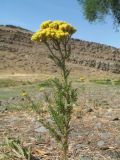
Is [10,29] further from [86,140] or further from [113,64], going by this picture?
[86,140]

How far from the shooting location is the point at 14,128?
28.7 ft

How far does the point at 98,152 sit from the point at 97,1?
32.4m

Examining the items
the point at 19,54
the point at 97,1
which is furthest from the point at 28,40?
the point at 97,1

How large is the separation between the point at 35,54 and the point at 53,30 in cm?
5183

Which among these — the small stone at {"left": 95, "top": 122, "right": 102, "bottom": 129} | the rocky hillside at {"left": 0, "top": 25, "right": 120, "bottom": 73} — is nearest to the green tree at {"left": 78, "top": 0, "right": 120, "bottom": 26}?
the rocky hillside at {"left": 0, "top": 25, "right": 120, "bottom": 73}

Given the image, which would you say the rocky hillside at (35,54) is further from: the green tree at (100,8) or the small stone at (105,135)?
the small stone at (105,135)

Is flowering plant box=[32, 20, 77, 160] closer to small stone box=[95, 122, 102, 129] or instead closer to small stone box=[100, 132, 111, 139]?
small stone box=[100, 132, 111, 139]

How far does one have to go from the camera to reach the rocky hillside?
5025 centimetres

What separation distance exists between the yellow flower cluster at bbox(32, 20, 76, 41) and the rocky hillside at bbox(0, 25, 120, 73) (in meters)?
40.6

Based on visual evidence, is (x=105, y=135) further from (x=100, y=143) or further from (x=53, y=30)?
(x=53, y=30)

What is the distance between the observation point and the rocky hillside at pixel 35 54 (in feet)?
165

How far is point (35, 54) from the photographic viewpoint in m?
57.2

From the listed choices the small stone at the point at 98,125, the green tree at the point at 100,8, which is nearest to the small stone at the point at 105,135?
the small stone at the point at 98,125

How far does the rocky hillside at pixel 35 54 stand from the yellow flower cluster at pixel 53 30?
40627 millimetres
